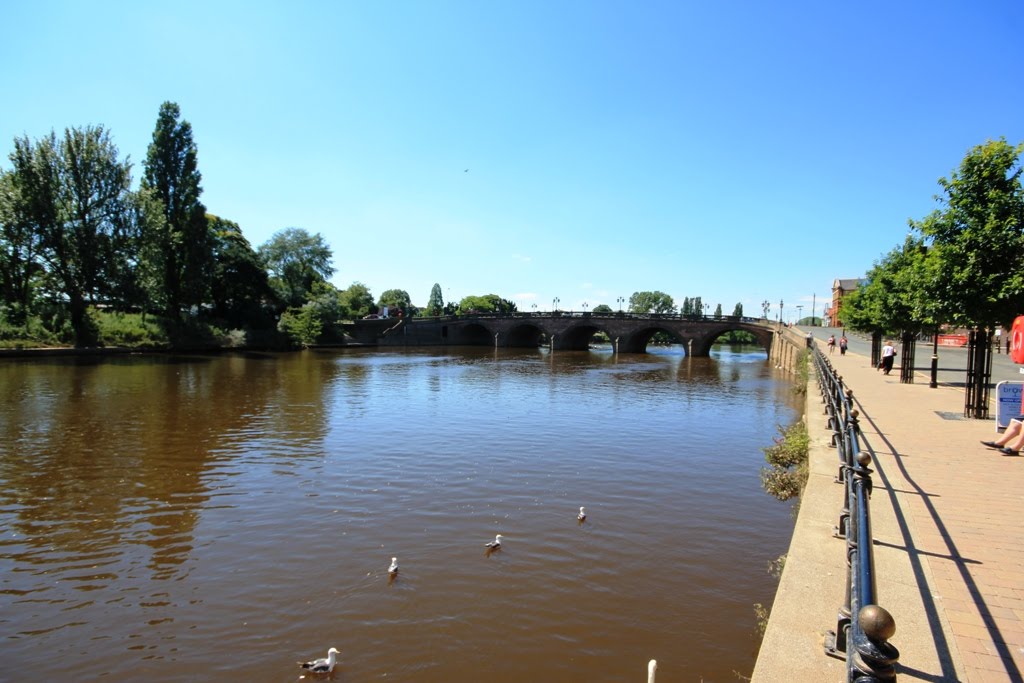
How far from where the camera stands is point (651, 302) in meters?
176

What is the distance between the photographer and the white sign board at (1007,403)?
11852mm

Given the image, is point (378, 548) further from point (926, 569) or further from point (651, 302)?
point (651, 302)

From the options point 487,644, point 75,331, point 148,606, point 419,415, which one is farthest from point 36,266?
point 487,644

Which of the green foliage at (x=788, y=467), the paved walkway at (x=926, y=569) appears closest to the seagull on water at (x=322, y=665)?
the paved walkway at (x=926, y=569)

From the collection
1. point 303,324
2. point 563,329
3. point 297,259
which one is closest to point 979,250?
point 303,324

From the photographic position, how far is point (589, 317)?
257ft

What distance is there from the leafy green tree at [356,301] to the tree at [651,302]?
87928 mm

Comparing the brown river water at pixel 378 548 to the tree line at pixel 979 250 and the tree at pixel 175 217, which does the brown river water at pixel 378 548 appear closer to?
the tree line at pixel 979 250

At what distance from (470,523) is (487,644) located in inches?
141

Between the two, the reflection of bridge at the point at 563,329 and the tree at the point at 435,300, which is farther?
the tree at the point at 435,300

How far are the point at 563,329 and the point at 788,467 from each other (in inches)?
2641

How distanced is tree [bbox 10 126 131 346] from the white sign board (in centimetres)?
5240

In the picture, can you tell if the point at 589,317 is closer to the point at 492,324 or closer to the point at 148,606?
the point at 492,324

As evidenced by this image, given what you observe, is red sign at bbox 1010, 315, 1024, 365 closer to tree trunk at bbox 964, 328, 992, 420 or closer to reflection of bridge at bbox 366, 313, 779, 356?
tree trunk at bbox 964, 328, 992, 420
